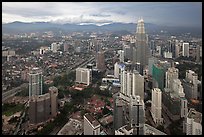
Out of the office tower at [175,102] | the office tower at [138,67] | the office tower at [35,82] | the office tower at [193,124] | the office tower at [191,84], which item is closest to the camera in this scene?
the office tower at [193,124]

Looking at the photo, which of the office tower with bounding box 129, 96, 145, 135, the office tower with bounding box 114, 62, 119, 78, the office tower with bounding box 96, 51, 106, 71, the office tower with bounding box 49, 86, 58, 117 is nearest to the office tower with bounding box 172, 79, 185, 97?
the office tower with bounding box 129, 96, 145, 135

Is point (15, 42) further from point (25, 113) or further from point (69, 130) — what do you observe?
point (69, 130)

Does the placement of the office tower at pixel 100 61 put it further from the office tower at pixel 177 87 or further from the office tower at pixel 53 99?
the office tower at pixel 177 87

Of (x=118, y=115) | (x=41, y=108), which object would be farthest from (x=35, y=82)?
(x=118, y=115)

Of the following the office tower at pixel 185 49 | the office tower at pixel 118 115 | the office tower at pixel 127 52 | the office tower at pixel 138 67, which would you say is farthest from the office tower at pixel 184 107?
the office tower at pixel 127 52

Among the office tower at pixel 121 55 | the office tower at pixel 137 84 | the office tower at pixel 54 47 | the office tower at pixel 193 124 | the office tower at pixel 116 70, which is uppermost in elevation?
the office tower at pixel 54 47

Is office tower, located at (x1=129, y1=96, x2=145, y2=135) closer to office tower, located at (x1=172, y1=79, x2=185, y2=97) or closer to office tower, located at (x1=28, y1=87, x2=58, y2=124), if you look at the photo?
office tower, located at (x1=172, y1=79, x2=185, y2=97)

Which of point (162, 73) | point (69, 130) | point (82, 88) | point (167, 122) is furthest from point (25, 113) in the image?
point (162, 73)
